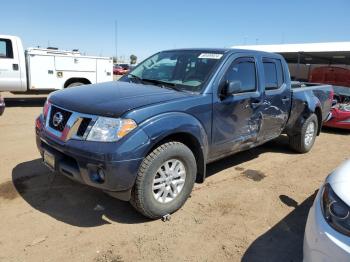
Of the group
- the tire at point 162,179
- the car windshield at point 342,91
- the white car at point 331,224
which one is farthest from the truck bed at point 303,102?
the white car at point 331,224

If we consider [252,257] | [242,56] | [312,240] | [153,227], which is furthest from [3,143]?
[312,240]

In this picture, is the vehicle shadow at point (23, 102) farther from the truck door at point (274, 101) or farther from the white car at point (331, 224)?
the white car at point (331, 224)

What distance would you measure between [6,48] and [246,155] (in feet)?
26.5

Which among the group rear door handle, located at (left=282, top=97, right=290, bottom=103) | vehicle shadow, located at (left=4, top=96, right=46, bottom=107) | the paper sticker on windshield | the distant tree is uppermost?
the paper sticker on windshield

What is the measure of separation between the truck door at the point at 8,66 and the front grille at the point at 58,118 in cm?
767

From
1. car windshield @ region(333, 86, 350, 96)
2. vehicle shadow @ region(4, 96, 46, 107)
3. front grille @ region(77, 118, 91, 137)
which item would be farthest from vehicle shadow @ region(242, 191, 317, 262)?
vehicle shadow @ region(4, 96, 46, 107)

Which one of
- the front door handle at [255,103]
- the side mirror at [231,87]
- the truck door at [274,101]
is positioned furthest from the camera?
the truck door at [274,101]

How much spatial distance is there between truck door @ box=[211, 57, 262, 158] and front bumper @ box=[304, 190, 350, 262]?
188cm

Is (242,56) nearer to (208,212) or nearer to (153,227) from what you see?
(208,212)

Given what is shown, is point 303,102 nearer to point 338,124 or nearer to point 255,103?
point 255,103

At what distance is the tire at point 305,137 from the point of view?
618 cm

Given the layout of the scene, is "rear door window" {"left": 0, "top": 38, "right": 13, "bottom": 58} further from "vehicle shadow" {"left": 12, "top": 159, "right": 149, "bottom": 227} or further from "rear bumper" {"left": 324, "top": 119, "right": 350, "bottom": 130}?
"rear bumper" {"left": 324, "top": 119, "right": 350, "bottom": 130}

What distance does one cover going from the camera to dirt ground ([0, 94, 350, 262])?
121 inches

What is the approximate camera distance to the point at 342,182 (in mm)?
2340
